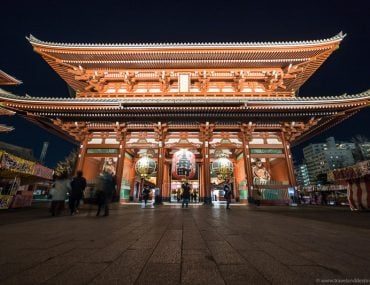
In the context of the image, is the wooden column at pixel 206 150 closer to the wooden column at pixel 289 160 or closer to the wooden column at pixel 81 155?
the wooden column at pixel 289 160

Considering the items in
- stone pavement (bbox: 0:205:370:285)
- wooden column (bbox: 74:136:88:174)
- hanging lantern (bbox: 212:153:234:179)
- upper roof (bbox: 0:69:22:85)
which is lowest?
stone pavement (bbox: 0:205:370:285)

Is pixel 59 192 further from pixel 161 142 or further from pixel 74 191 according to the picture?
pixel 161 142

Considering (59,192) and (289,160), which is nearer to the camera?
(59,192)

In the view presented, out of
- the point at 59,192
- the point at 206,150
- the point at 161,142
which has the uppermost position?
the point at 161,142

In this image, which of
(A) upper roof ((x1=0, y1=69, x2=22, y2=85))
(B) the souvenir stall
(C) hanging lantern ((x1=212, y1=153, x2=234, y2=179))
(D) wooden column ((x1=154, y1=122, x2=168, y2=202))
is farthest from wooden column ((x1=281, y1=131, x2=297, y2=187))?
(A) upper roof ((x1=0, y1=69, x2=22, y2=85))

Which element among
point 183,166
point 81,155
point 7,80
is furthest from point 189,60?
point 7,80

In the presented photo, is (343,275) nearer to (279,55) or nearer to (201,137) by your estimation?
(201,137)

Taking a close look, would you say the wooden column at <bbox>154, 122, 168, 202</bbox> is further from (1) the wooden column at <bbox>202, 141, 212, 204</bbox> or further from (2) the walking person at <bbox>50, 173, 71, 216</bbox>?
(2) the walking person at <bbox>50, 173, 71, 216</bbox>

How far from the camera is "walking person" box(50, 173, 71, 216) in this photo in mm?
5820

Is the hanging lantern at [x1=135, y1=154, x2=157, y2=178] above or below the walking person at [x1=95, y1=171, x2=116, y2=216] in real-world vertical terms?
above

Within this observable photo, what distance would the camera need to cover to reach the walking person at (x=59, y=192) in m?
5.82

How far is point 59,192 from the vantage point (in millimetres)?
5961

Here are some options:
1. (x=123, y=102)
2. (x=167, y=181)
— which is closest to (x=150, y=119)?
(x=123, y=102)

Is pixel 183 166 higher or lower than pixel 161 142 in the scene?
lower
